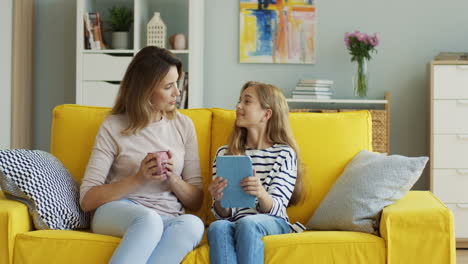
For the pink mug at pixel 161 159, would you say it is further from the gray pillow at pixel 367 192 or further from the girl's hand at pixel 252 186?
the gray pillow at pixel 367 192

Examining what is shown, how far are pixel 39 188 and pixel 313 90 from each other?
7.78 ft

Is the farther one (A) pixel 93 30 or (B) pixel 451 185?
(A) pixel 93 30

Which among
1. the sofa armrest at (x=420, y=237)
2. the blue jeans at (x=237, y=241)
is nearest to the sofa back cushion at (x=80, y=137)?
the blue jeans at (x=237, y=241)

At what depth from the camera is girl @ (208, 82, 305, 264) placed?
2041mm

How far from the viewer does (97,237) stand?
7.00 feet

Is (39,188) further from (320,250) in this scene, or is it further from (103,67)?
(103,67)

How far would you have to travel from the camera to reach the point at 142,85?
2412 mm

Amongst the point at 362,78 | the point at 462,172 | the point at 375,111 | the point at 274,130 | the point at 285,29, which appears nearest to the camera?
the point at 274,130

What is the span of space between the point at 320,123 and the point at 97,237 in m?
1.01

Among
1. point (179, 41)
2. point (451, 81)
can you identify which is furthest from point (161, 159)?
point (451, 81)

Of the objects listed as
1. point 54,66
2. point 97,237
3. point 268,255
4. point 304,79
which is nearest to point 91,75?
point 54,66

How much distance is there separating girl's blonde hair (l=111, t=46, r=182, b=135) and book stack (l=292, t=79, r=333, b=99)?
6.14ft

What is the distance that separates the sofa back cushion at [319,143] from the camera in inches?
98.6

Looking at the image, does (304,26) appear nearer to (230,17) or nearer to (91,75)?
(230,17)
